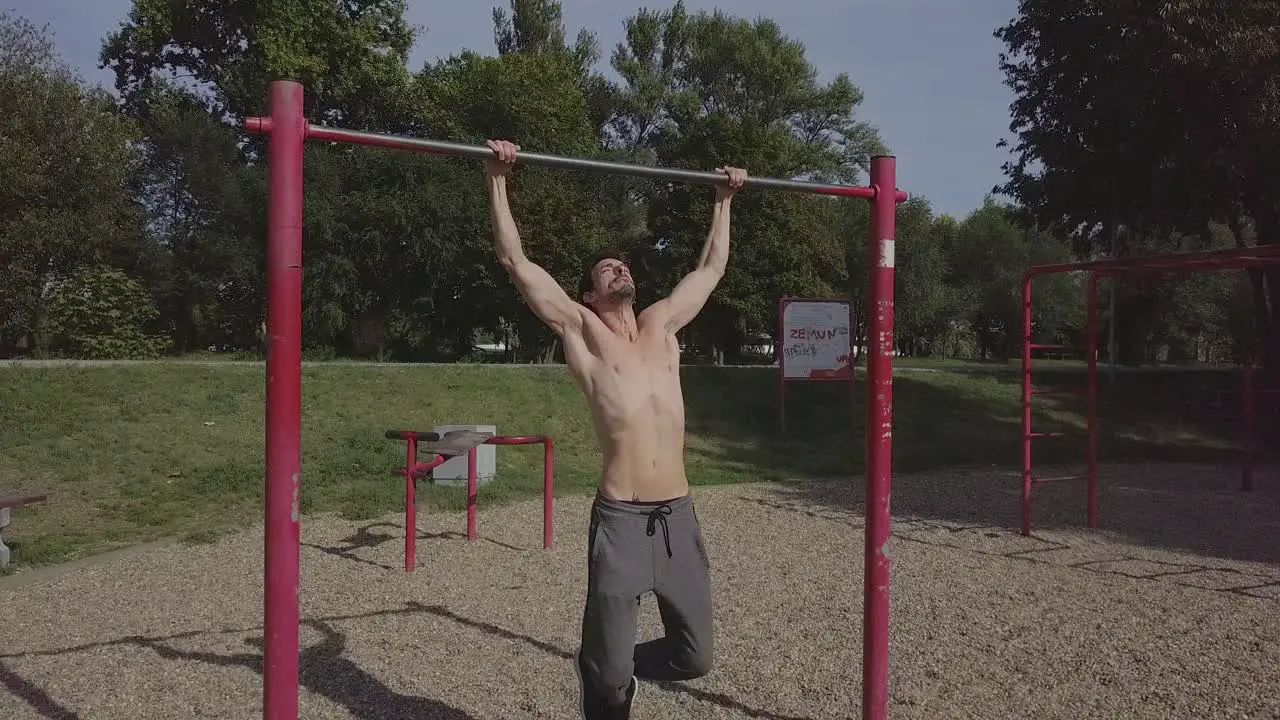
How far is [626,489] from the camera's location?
3.02 m

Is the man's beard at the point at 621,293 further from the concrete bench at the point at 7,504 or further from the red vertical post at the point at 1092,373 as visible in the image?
the red vertical post at the point at 1092,373

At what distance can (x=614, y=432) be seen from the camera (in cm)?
305

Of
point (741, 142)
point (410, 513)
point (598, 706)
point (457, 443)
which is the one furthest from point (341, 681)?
point (741, 142)

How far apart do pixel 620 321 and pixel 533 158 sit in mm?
630

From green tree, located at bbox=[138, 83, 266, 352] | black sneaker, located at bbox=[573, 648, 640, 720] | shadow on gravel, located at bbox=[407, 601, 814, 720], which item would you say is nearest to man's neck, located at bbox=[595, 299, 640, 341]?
black sneaker, located at bbox=[573, 648, 640, 720]

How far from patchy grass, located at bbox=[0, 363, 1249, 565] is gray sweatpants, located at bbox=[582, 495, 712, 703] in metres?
5.79

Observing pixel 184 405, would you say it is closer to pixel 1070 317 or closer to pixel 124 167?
pixel 124 167

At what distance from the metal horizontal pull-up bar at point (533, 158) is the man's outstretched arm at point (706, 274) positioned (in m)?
0.10

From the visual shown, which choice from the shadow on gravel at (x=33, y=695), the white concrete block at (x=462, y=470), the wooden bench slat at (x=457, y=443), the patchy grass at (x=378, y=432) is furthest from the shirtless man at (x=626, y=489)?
the white concrete block at (x=462, y=470)

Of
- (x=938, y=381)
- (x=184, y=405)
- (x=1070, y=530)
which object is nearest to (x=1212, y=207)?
(x=938, y=381)

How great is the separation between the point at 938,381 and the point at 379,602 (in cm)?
1686

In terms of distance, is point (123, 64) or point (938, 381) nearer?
point (938, 381)

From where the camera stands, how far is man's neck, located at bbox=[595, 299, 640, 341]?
3.23 metres

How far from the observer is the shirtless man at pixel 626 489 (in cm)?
291
